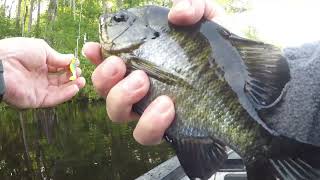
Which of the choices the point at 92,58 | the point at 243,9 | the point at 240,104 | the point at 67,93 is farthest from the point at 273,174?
the point at 243,9

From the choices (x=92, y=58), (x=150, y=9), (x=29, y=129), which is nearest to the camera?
(x=150, y=9)

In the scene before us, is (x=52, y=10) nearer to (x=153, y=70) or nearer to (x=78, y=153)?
(x=78, y=153)

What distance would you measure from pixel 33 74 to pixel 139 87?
1.85m

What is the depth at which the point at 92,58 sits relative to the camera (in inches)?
100

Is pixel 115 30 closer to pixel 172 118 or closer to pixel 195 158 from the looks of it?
pixel 172 118

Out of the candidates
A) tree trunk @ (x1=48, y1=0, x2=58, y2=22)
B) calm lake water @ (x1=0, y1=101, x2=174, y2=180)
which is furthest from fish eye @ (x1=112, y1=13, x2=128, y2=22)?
tree trunk @ (x1=48, y1=0, x2=58, y2=22)

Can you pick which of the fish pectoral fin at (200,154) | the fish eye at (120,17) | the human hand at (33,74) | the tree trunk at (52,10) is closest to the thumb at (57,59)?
the human hand at (33,74)

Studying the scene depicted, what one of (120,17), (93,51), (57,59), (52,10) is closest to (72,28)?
(52,10)

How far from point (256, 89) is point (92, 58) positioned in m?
0.96

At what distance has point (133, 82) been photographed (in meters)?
2.20

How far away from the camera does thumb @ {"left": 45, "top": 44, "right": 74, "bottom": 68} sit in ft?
12.1

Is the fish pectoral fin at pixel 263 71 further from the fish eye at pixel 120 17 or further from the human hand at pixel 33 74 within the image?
the human hand at pixel 33 74

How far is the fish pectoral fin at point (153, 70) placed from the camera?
2160 mm

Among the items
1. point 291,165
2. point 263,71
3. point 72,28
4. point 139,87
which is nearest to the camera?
point 291,165
